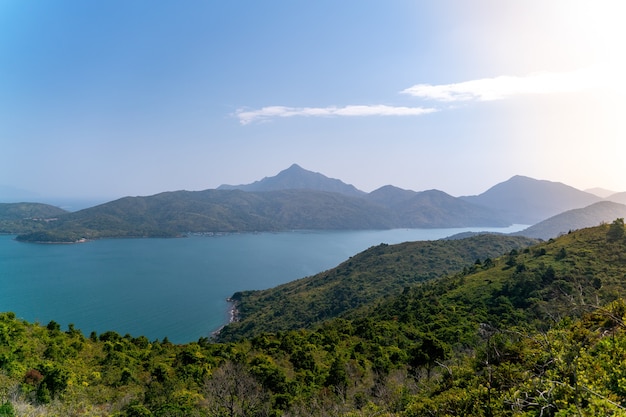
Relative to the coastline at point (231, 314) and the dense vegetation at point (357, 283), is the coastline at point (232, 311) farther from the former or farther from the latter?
the dense vegetation at point (357, 283)


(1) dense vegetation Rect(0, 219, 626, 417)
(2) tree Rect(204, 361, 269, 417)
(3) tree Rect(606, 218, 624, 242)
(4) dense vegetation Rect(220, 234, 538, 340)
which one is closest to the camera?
(1) dense vegetation Rect(0, 219, 626, 417)

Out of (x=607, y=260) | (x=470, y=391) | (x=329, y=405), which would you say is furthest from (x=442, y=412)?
(x=607, y=260)

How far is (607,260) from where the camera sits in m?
37.5

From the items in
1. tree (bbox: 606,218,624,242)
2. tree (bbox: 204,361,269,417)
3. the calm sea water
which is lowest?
the calm sea water

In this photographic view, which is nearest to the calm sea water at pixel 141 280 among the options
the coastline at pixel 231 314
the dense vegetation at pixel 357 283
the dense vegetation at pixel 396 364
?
the coastline at pixel 231 314

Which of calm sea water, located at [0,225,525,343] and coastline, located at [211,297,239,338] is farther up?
calm sea water, located at [0,225,525,343]

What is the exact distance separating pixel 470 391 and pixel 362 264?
89724 millimetres

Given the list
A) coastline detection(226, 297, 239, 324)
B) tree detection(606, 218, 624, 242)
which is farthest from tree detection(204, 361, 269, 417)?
coastline detection(226, 297, 239, 324)

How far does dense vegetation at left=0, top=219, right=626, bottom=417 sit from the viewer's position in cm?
700

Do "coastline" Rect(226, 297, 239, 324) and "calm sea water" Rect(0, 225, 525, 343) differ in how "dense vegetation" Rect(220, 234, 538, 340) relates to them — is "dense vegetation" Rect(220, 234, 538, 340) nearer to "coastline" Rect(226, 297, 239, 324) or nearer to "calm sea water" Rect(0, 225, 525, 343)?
"coastline" Rect(226, 297, 239, 324)

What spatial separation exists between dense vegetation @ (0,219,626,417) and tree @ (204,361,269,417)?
9 cm

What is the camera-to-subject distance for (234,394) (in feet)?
54.0

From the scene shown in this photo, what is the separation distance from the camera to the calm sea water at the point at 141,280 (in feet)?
251

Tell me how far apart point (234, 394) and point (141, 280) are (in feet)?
368
